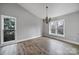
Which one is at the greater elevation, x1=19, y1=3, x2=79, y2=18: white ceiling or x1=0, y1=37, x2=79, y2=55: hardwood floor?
x1=19, y1=3, x2=79, y2=18: white ceiling

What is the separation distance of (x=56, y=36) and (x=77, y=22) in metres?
0.78

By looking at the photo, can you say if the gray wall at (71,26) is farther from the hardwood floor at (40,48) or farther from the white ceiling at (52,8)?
the hardwood floor at (40,48)

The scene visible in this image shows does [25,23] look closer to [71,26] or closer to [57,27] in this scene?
[57,27]

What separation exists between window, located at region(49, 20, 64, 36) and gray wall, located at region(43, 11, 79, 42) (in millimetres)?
123

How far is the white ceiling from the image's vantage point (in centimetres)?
220

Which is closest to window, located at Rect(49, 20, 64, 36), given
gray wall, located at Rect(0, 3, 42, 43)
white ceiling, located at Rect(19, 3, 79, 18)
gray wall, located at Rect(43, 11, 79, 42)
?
gray wall, located at Rect(43, 11, 79, 42)

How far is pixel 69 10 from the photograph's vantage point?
7.43 feet

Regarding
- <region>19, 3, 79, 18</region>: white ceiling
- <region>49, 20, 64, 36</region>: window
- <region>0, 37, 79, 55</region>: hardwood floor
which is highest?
<region>19, 3, 79, 18</region>: white ceiling

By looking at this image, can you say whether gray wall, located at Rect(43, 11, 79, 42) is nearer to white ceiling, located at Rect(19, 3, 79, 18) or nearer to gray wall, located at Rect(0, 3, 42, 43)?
white ceiling, located at Rect(19, 3, 79, 18)

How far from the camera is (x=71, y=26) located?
7.79 feet

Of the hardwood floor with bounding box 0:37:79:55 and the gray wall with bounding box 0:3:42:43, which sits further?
the gray wall with bounding box 0:3:42:43

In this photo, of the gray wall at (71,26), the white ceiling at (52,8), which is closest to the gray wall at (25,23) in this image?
the white ceiling at (52,8)

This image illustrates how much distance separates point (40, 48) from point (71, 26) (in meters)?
1.21
